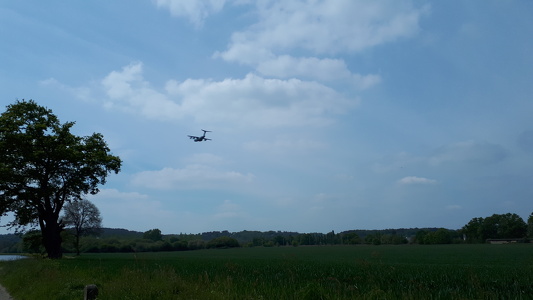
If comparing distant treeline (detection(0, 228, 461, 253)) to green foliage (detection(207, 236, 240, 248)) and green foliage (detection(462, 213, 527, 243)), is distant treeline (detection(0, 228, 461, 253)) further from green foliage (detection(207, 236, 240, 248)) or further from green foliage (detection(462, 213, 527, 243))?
green foliage (detection(462, 213, 527, 243))

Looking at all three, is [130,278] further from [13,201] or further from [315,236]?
[315,236]

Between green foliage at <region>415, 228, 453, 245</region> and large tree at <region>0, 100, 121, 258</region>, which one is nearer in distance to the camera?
large tree at <region>0, 100, 121, 258</region>

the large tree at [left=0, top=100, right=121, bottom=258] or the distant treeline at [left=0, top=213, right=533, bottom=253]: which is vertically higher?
the large tree at [left=0, top=100, right=121, bottom=258]

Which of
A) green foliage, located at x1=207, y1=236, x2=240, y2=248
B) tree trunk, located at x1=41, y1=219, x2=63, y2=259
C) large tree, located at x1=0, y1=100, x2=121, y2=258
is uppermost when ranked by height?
large tree, located at x1=0, y1=100, x2=121, y2=258

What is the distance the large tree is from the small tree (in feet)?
103

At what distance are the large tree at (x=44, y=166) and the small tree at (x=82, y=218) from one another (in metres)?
31.3

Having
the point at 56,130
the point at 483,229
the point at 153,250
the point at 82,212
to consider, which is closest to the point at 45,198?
the point at 56,130

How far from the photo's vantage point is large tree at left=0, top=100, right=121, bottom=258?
29.1 m

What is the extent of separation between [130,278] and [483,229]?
142101 mm

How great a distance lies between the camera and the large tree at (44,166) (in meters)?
29.1

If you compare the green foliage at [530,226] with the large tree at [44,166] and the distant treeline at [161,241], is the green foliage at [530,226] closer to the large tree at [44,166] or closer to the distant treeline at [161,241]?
the distant treeline at [161,241]

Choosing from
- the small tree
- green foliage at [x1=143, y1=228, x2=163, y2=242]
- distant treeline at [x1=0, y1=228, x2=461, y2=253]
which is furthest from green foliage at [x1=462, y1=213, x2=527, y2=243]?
the small tree

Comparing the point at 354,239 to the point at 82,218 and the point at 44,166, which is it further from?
the point at 44,166

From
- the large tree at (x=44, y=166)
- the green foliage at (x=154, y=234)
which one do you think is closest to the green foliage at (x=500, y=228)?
the green foliage at (x=154, y=234)
